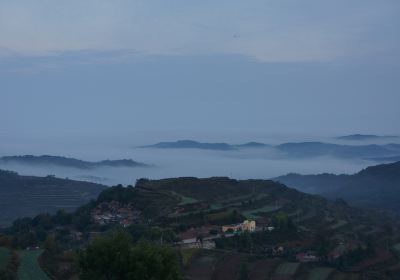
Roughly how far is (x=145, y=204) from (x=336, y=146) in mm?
81422

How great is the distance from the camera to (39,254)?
1833cm

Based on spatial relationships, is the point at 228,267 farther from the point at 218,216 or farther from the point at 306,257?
the point at 218,216

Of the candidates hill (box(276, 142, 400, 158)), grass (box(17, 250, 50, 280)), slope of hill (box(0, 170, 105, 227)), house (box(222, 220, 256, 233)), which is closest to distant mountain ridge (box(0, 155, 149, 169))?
slope of hill (box(0, 170, 105, 227))

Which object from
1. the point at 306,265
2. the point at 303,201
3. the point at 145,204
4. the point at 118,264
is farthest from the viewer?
the point at 303,201

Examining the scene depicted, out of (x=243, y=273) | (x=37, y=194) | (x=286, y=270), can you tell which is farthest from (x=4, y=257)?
(x=37, y=194)

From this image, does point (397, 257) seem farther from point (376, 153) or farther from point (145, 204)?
point (376, 153)

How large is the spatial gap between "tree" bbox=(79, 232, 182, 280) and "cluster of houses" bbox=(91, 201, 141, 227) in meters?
16.5

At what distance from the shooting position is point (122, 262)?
38.0 ft

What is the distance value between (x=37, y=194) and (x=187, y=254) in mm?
30727

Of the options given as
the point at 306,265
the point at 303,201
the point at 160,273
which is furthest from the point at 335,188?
the point at 160,273

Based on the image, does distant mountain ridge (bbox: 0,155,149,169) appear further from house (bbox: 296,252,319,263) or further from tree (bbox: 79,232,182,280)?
tree (bbox: 79,232,182,280)

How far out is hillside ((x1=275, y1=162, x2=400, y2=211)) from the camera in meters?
54.4

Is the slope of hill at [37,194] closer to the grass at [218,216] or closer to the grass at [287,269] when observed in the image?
the grass at [218,216]

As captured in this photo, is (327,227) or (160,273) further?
(327,227)
